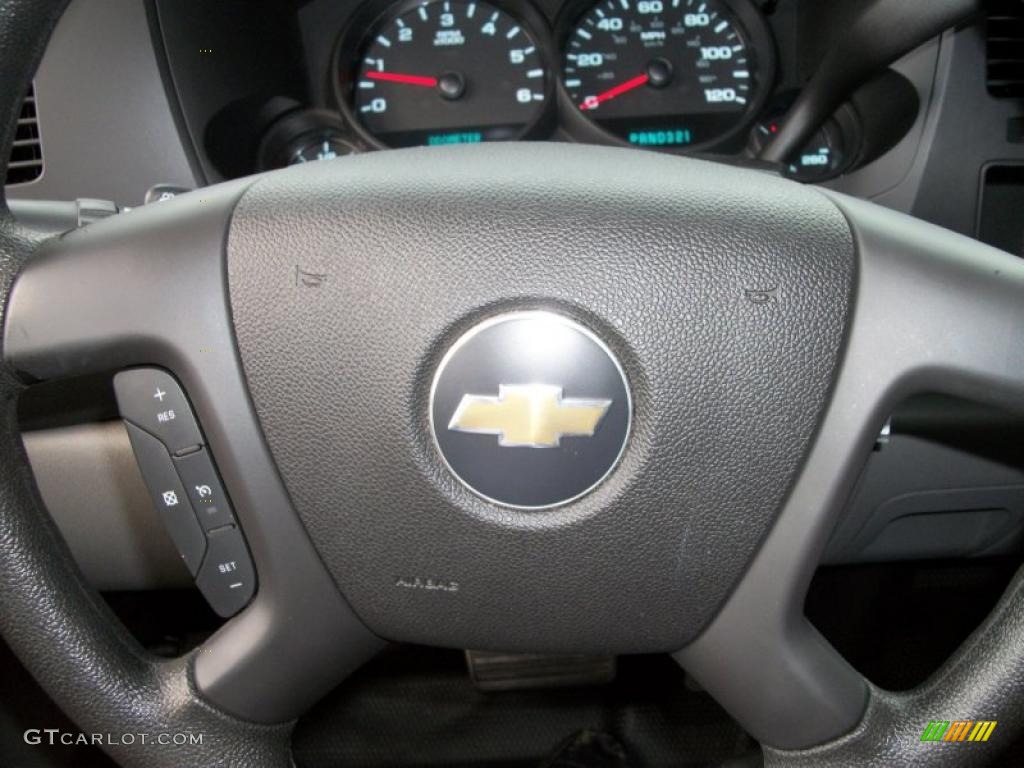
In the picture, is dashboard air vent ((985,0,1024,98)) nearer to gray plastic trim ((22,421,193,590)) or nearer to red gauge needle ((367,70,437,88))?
red gauge needle ((367,70,437,88))

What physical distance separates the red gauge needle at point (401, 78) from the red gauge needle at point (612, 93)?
26cm

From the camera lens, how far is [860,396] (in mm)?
625

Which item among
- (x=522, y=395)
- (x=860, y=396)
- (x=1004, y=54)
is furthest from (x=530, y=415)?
(x=1004, y=54)

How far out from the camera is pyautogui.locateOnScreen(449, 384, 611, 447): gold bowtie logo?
62 cm

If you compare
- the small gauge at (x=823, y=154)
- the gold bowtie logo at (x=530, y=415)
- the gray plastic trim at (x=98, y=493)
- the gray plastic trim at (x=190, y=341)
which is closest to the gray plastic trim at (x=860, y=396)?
the gold bowtie logo at (x=530, y=415)

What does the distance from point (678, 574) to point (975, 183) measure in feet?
3.23

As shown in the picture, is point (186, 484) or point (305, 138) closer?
point (186, 484)

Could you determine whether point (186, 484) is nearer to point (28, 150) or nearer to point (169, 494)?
point (169, 494)

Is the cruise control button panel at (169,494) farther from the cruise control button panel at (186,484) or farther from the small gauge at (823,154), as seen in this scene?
the small gauge at (823,154)

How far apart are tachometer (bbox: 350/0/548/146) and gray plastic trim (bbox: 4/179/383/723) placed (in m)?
1.10

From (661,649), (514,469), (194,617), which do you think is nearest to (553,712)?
(194,617)

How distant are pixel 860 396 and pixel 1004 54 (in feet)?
3.24

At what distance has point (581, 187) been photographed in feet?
2.12

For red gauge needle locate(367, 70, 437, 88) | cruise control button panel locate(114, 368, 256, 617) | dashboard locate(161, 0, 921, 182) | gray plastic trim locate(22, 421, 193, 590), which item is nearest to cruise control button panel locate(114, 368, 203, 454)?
cruise control button panel locate(114, 368, 256, 617)
